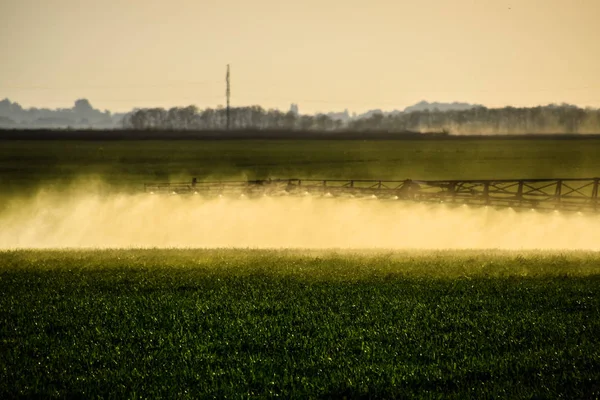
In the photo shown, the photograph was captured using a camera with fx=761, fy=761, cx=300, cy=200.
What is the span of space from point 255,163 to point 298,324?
289 ft

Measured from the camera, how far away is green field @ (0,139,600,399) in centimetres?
1184

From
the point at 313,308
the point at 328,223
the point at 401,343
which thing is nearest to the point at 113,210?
the point at 328,223

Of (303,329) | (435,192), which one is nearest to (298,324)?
(303,329)

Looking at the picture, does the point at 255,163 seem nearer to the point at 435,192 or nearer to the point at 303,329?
the point at 435,192

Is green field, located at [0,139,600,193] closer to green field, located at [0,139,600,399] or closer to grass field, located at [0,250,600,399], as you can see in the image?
green field, located at [0,139,600,399]

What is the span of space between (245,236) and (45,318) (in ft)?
86.7

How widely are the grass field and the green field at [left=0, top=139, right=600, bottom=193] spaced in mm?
56119

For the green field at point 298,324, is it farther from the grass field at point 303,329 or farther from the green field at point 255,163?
the green field at point 255,163

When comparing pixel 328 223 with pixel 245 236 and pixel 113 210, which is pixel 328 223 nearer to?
pixel 245 236

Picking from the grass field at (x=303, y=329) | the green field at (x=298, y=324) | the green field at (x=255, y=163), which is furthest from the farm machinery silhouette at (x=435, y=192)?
the green field at (x=255, y=163)

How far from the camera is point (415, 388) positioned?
11.6 m

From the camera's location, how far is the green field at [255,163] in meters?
84.8

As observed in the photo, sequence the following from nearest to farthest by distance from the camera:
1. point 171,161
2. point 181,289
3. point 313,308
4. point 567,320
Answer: point 567,320 < point 313,308 < point 181,289 < point 171,161

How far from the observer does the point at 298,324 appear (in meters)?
15.5
